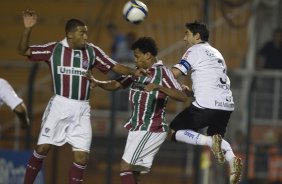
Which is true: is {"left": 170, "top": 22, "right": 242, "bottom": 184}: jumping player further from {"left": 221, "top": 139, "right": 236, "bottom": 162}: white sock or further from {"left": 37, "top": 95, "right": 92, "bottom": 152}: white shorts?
{"left": 37, "top": 95, "right": 92, "bottom": 152}: white shorts

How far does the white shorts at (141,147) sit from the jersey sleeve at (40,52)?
1.40 metres

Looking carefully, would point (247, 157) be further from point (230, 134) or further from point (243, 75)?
point (243, 75)

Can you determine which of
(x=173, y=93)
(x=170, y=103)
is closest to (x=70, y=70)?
(x=173, y=93)

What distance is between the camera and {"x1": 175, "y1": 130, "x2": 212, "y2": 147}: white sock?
14337 mm

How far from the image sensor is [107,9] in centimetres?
2417

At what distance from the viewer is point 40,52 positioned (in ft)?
46.3

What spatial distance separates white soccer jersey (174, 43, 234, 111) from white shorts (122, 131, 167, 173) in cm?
72

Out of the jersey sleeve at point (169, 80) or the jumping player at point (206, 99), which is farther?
the jumping player at point (206, 99)

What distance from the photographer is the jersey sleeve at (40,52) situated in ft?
46.2

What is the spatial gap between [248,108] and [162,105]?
5.02 m

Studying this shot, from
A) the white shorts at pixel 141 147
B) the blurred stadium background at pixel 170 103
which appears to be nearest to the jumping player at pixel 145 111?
the white shorts at pixel 141 147

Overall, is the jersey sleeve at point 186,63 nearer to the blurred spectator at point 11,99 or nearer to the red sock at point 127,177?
the red sock at point 127,177

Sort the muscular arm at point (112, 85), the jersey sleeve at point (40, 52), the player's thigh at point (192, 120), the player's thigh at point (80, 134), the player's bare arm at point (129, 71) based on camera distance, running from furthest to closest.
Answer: the player's thigh at point (192, 120)
the muscular arm at point (112, 85)
the player's thigh at point (80, 134)
the jersey sleeve at point (40, 52)
the player's bare arm at point (129, 71)

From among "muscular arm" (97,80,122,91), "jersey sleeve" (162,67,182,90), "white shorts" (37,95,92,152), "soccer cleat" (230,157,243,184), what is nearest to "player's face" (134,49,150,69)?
"jersey sleeve" (162,67,182,90)
